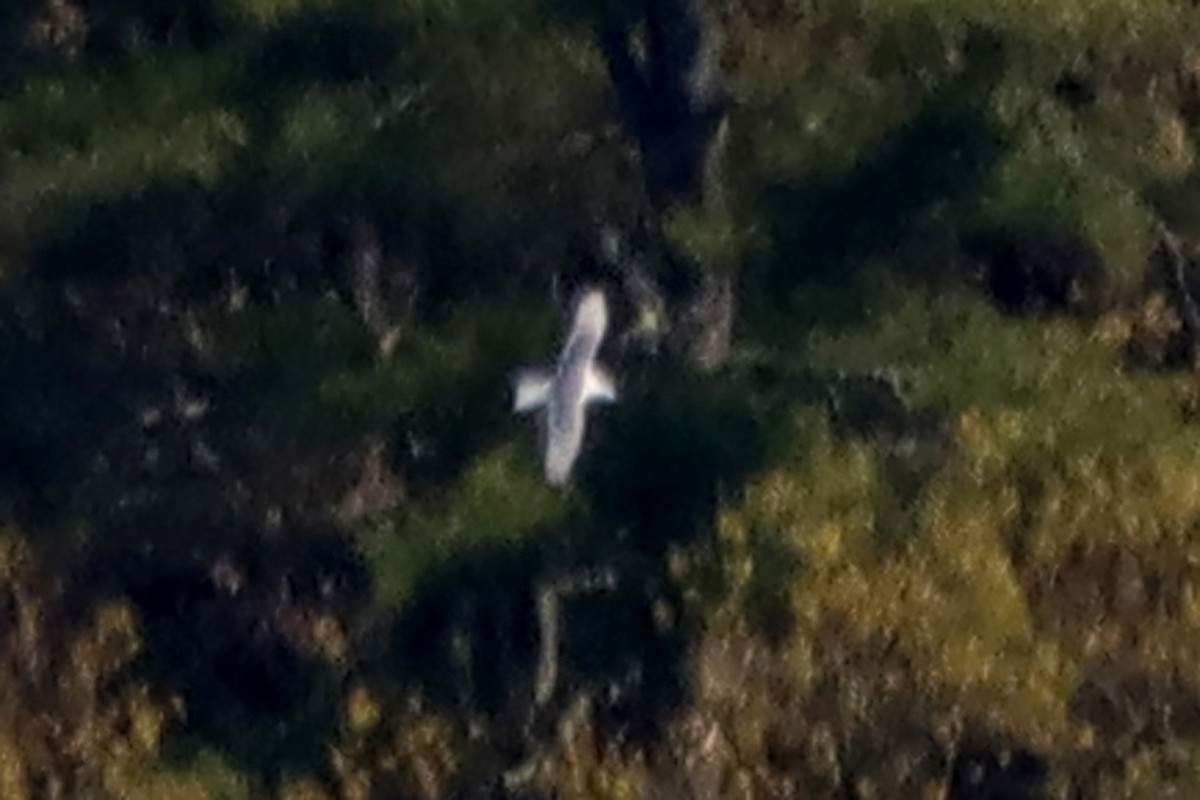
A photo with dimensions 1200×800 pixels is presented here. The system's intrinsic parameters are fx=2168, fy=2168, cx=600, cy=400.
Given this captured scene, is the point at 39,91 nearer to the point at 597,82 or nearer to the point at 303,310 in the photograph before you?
the point at 303,310

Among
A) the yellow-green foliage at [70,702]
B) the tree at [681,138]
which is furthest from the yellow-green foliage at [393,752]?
the tree at [681,138]

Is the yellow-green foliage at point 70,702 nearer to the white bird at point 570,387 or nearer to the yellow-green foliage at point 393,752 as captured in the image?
the yellow-green foliage at point 393,752

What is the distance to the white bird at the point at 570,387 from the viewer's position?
318 inches

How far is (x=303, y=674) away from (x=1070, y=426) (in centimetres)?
308

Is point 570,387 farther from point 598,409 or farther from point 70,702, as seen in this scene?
point 70,702

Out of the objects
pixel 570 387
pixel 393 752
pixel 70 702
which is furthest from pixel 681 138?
pixel 70 702

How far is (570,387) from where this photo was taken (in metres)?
8.09

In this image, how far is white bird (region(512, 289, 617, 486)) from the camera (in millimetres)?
8078

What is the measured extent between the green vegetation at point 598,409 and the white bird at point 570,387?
8 cm

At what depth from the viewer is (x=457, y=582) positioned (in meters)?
8.32

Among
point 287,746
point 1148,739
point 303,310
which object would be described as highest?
point 303,310

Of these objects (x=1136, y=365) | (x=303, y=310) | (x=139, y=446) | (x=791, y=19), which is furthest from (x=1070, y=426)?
(x=139, y=446)

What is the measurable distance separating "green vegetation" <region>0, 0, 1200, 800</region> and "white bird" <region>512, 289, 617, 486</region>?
8 centimetres

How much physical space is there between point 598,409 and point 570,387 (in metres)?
0.26
